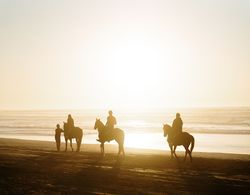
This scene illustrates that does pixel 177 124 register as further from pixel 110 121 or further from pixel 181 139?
pixel 110 121

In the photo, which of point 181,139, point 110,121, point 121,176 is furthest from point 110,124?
point 121,176

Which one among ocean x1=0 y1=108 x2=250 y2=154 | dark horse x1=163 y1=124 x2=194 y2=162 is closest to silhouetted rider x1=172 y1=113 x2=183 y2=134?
dark horse x1=163 y1=124 x2=194 y2=162

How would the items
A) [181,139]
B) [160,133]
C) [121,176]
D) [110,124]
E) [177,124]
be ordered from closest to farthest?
1. [121,176]
2. [181,139]
3. [177,124]
4. [110,124]
5. [160,133]

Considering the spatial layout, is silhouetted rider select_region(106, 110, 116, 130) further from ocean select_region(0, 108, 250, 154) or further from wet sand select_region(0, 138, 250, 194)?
ocean select_region(0, 108, 250, 154)

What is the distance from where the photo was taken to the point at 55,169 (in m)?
18.7

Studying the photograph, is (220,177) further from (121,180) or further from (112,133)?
(112,133)

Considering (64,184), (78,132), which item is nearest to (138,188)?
(64,184)

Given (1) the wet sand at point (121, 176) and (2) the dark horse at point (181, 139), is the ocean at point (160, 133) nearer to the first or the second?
(2) the dark horse at point (181, 139)

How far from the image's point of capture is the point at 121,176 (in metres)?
16.6

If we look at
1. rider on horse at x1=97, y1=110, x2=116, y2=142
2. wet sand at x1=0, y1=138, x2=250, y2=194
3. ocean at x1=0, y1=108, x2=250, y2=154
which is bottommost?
wet sand at x1=0, y1=138, x2=250, y2=194

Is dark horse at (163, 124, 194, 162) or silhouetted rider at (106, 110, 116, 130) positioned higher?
silhouetted rider at (106, 110, 116, 130)

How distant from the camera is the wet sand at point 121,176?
13.7 metres

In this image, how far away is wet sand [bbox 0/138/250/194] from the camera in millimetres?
13711

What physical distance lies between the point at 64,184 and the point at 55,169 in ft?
13.1
